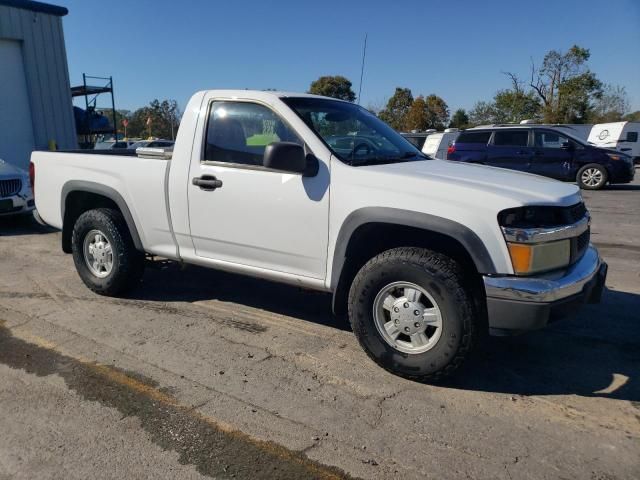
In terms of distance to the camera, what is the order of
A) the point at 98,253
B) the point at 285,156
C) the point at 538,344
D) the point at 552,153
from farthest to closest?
the point at 552,153 → the point at 98,253 → the point at 538,344 → the point at 285,156

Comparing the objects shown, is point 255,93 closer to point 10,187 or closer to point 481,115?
point 10,187

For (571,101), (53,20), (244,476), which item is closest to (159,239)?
(244,476)

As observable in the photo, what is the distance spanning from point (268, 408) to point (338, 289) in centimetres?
95

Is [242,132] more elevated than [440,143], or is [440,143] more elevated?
[242,132]

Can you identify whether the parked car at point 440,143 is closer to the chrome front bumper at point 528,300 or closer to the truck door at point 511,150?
the truck door at point 511,150

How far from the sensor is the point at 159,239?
178 inches

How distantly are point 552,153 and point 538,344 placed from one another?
12.1 meters

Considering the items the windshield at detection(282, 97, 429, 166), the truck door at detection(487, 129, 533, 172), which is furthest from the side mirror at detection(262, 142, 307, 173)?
the truck door at detection(487, 129, 533, 172)

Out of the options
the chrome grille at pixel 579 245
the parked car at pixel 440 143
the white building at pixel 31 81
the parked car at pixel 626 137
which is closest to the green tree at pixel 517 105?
the parked car at pixel 626 137

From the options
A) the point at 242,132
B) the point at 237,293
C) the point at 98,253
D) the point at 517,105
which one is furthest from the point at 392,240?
the point at 517,105

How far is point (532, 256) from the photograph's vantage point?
2.93 m

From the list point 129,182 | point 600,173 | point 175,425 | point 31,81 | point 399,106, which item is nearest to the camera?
point 175,425

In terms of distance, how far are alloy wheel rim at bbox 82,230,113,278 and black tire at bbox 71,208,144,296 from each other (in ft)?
0.11

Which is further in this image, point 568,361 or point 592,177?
point 592,177
